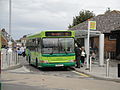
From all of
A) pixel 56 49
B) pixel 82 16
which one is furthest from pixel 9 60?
pixel 82 16

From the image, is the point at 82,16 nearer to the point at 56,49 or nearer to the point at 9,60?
the point at 9,60

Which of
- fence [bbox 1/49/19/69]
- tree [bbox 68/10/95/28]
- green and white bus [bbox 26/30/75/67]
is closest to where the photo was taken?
green and white bus [bbox 26/30/75/67]

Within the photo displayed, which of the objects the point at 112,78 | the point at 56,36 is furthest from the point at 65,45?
the point at 112,78

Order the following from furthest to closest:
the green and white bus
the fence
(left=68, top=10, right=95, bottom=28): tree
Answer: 1. (left=68, top=10, right=95, bottom=28): tree
2. the fence
3. the green and white bus

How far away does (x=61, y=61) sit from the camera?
59.4ft

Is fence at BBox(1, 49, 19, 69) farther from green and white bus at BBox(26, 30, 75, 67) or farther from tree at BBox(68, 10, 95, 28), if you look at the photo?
tree at BBox(68, 10, 95, 28)

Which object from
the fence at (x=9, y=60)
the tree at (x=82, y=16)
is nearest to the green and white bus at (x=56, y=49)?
the fence at (x=9, y=60)

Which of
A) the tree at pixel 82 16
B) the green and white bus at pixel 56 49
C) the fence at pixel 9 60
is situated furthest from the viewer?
the tree at pixel 82 16

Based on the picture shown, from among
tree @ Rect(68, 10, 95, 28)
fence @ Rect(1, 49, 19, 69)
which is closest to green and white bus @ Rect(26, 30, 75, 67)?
fence @ Rect(1, 49, 19, 69)

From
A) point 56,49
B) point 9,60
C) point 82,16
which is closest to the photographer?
point 56,49

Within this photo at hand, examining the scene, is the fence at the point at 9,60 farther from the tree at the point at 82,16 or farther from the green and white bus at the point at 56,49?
the tree at the point at 82,16

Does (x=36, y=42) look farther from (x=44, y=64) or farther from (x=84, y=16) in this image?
(x=84, y=16)

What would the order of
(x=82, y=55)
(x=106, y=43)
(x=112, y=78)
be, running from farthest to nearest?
(x=106, y=43) < (x=82, y=55) < (x=112, y=78)

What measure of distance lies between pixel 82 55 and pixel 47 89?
11.3 meters
